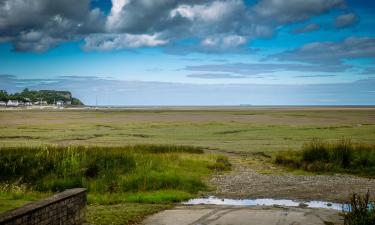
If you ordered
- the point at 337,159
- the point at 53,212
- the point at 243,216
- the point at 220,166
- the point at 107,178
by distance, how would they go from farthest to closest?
the point at 220,166, the point at 337,159, the point at 107,178, the point at 243,216, the point at 53,212

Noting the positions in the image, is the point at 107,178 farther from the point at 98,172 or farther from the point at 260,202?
the point at 260,202

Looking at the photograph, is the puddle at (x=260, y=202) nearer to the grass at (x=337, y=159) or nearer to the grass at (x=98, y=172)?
the grass at (x=98, y=172)

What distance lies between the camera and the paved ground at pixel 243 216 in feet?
38.7

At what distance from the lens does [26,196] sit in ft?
47.4

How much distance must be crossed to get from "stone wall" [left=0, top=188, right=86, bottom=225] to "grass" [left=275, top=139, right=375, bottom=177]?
1551cm

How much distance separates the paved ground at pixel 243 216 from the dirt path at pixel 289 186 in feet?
10.3

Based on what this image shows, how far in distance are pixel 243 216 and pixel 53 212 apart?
5718mm

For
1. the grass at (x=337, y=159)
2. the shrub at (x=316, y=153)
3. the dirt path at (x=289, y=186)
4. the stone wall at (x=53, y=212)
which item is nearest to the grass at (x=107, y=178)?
the dirt path at (x=289, y=186)

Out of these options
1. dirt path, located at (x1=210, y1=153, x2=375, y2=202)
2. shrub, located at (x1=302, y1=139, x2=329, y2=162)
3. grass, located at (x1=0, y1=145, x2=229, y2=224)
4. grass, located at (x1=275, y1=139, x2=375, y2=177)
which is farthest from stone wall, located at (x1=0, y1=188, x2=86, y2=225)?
shrub, located at (x1=302, y1=139, x2=329, y2=162)

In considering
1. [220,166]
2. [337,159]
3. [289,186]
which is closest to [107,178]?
[220,166]

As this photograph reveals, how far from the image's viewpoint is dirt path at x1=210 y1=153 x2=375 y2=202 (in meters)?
16.9

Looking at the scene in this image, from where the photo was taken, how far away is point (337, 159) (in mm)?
23172

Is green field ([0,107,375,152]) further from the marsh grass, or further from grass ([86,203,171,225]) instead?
grass ([86,203,171,225])

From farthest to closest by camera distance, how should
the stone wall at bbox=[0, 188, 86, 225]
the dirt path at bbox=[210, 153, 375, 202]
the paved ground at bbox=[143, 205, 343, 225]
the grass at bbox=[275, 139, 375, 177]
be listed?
1. the grass at bbox=[275, 139, 375, 177]
2. the dirt path at bbox=[210, 153, 375, 202]
3. the paved ground at bbox=[143, 205, 343, 225]
4. the stone wall at bbox=[0, 188, 86, 225]
